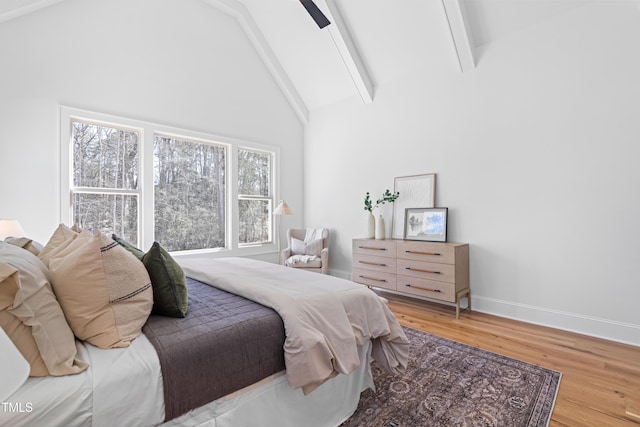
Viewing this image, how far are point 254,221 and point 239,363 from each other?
369 cm

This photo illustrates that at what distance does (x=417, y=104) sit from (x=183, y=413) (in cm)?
391

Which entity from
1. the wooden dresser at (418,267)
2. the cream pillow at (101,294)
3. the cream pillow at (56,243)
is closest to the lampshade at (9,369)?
the cream pillow at (101,294)

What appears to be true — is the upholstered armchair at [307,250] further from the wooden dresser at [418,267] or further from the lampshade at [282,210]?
the wooden dresser at [418,267]

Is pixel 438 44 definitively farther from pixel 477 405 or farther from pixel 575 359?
pixel 477 405

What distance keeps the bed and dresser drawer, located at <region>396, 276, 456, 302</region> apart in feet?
5.03

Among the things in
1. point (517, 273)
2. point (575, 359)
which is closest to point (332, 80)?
point (517, 273)

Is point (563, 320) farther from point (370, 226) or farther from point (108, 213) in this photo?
point (108, 213)

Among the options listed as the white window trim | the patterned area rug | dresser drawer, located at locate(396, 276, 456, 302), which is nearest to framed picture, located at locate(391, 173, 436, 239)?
dresser drawer, located at locate(396, 276, 456, 302)

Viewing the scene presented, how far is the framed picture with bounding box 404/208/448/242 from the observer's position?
11.7 feet

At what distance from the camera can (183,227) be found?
4078 mm

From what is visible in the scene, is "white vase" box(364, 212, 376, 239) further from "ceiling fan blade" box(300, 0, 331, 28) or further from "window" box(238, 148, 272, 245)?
"ceiling fan blade" box(300, 0, 331, 28)

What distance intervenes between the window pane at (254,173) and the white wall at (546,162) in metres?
2.14

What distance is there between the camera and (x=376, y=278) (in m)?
3.81

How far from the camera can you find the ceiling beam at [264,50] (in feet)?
14.1
